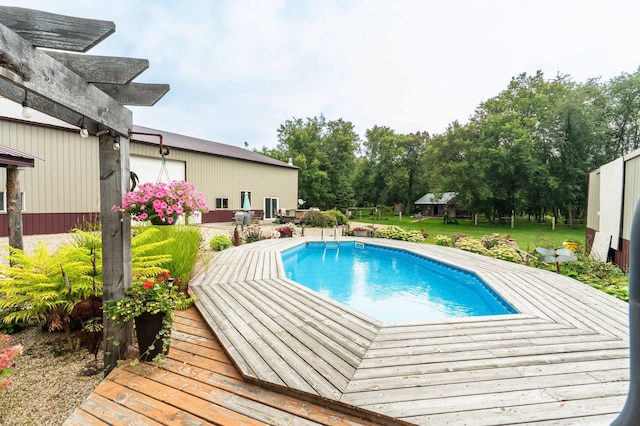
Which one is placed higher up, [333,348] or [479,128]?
[479,128]

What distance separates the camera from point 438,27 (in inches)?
312

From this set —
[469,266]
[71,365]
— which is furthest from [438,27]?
[71,365]

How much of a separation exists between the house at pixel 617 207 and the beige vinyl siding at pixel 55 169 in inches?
555

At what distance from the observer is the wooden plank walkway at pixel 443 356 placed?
202cm

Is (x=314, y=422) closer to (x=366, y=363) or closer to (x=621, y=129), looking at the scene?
(x=366, y=363)

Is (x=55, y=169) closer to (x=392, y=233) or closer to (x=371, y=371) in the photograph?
(x=371, y=371)

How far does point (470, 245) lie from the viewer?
855 centimetres

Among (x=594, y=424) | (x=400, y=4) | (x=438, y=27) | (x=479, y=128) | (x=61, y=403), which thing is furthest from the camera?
(x=479, y=128)

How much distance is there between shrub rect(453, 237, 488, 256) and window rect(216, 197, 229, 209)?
11.7 meters

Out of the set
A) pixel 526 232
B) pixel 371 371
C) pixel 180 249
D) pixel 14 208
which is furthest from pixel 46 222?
pixel 526 232

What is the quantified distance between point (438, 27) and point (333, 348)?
9.19 m

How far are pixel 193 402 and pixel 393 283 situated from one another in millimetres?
5496

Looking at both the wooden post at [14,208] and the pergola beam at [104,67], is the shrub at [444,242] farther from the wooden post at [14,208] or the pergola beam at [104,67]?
the wooden post at [14,208]

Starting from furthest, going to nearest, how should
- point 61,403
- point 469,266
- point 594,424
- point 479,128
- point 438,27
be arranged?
point 479,128
point 438,27
point 469,266
point 61,403
point 594,424
